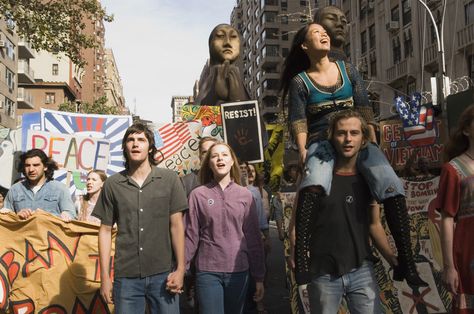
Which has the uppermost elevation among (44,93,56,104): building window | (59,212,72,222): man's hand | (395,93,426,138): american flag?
(44,93,56,104): building window

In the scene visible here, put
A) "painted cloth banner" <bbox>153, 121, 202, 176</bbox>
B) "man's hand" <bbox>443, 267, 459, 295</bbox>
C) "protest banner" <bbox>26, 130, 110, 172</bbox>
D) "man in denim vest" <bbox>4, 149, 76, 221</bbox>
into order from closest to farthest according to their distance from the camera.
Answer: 1. "man's hand" <bbox>443, 267, 459, 295</bbox>
2. "man in denim vest" <bbox>4, 149, 76, 221</bbox>
3. "protest banner" <bbox>26, 130, 110, 172</bbox>
4. "painted cloth banner" <bbox>153, 121, 202, 176</bbox>

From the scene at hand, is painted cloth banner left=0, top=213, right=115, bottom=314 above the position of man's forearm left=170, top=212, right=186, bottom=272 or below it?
below

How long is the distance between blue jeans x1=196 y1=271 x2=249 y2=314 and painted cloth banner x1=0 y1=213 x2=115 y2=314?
156 centimetres

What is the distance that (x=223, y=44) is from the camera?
9.45 m

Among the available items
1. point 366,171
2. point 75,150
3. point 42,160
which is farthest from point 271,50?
point 366,171

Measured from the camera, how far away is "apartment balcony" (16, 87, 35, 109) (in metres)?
54.1

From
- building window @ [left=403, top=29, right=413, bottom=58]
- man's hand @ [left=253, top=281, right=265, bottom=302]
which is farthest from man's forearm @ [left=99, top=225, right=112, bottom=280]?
building window @ [left=403, top=29, right=413, bottom=58]

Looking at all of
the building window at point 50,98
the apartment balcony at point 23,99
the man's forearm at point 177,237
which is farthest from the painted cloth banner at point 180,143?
the building window at point 50,98

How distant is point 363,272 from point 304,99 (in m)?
1.24

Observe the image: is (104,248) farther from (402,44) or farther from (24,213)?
(402,44)

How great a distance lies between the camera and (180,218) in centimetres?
383

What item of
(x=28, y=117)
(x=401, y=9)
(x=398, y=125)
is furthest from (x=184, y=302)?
(x=401, y=9)

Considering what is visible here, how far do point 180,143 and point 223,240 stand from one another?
4381 millimetres

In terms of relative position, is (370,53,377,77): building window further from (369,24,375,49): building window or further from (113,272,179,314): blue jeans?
(113,272,179,314): blue jeans
